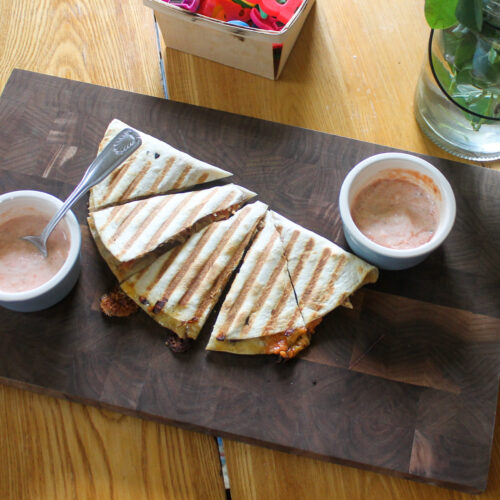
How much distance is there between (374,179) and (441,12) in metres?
0.50

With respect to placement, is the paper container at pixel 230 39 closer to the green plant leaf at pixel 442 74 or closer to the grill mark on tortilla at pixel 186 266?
the green plant leaf at pixel 442 74

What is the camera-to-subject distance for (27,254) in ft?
5.70

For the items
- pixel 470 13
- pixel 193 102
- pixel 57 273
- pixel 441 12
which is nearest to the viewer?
pixel 470 13

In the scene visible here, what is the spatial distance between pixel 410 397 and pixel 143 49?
60.4 inches

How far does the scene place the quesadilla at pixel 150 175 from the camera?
1.86 meters

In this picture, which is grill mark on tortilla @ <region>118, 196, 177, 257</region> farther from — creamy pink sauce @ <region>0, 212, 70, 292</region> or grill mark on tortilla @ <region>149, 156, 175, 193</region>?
creamy pink sauce @ <region>0, 212, 70, 292</region>

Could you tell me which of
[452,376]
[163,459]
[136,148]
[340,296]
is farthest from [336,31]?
[163,459]

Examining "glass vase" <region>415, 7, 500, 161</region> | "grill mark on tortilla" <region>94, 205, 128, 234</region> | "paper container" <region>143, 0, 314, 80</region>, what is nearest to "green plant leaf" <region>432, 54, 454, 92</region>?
"glass vase" <region>415, 7, 500, 161</region>

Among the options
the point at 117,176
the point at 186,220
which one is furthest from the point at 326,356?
the point at 117,176

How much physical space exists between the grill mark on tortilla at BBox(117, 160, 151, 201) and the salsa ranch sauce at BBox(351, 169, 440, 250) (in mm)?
673

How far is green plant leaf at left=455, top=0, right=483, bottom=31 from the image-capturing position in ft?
4.52

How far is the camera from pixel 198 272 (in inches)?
70.4

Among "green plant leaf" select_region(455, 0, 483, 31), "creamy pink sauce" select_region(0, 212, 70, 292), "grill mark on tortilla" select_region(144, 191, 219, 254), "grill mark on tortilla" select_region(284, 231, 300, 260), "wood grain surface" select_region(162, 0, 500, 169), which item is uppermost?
"green plant leaf" select_region(455, 0, 483, 31)

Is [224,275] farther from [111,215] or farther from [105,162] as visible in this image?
[105,162]
